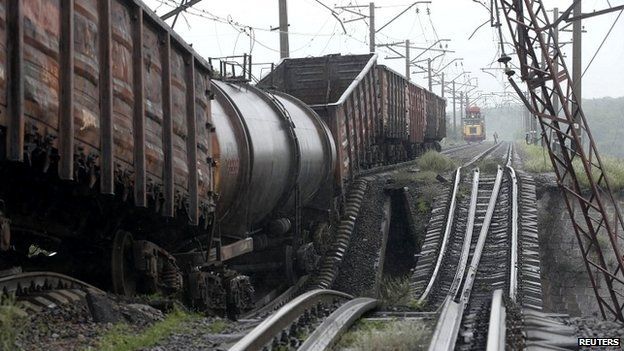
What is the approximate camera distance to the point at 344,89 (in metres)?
20.8

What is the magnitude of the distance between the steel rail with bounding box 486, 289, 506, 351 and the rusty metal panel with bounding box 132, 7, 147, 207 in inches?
131

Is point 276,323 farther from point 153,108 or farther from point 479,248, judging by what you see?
point 479,248

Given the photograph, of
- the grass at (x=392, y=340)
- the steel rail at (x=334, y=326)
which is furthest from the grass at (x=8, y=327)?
the grass at (x=392, y=340)

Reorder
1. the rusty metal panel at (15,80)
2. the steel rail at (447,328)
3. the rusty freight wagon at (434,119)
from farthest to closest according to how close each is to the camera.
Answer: the rusty freight wagon at (434,119), the steel rail at (447,328), the rusty metal panel at (15,80)

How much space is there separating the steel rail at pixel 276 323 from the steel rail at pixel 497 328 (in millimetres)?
1643

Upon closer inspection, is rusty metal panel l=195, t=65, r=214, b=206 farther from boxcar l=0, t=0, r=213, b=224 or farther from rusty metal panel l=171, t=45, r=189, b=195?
rusty metal panel l=171, t=45, r=189, b=195

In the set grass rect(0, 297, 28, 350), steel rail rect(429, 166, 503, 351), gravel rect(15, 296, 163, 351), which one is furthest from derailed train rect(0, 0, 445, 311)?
steel rail rect(429, 166, 503, 351)

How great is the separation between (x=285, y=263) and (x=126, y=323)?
7.39m

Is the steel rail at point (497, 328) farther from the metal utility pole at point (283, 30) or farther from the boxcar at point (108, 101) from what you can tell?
the metal utility pole at point (283, 30)

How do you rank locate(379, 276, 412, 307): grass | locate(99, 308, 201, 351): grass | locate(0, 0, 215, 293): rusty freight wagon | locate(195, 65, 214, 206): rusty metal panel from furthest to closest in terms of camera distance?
locate(379, 276, 412, 307): grass < locate(195, 65, 214, 206): rusty metal panel < locate(99, 308, 201, 351): grass < locate(0, 0, 215, 293): rusty freight wagon

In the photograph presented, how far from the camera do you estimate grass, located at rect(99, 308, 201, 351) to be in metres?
5.70

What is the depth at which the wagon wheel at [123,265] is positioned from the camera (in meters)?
8.04

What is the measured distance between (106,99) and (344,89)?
14.6m

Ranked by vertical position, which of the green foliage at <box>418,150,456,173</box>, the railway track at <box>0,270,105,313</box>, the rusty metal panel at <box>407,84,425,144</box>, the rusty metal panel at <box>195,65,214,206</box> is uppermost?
the rusty metal panel at <box>407,84,425,144</box>
